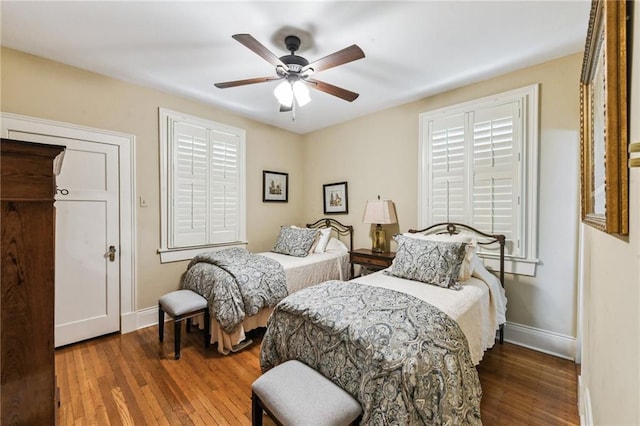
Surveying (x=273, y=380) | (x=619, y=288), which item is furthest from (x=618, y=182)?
(x=273, y=380)

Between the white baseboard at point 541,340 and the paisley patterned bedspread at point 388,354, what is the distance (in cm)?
160

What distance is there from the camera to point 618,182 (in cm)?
67

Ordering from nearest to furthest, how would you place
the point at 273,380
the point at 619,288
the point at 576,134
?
the point at 619,288 < the point at 273,380 < the point at 576,134

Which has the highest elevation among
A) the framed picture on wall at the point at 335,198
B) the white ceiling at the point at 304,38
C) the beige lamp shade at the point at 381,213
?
the white ceiling at the point at 304,38

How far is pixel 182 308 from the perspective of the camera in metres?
2.52

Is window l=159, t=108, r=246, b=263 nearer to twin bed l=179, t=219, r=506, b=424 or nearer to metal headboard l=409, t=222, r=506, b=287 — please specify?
twin bed l=179, t=219, r=506, b=424

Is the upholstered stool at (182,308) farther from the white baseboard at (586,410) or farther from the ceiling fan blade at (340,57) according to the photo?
the white baseboard at (586,410)

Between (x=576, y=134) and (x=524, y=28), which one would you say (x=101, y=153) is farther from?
(x=576, y=134)

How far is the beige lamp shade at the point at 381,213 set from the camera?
3.43m

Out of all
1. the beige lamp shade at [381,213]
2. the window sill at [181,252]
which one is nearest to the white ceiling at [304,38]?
the beige lamp shade at [381,213]

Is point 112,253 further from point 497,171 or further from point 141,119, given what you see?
point 497,171

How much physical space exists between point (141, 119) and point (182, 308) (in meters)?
2.16

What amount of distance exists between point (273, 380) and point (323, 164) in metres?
3.56

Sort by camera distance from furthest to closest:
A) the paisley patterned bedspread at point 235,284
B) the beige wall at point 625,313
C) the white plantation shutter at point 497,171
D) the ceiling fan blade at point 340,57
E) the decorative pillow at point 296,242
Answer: the decorative pillow at point 296,242 < the white plantation shutter at point 497,171 < the paisley patterned bedspread at point 235,284 < the ceiling fan blade at point 340,57 < the beige wall at point 625,313
